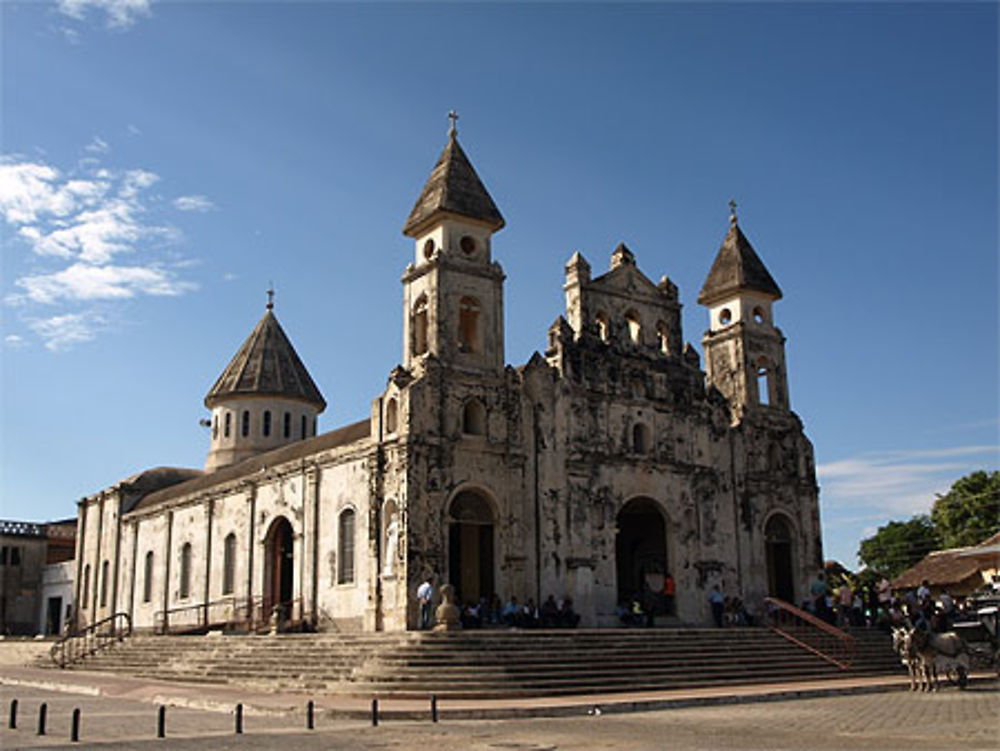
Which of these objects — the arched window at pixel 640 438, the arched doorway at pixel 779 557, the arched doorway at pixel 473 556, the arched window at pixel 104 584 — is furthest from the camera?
the arched window at pixel 104 584

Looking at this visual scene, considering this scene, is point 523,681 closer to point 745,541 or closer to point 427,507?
point 427,507

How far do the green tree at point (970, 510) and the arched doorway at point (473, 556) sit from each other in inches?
1369

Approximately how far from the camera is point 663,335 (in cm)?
3828

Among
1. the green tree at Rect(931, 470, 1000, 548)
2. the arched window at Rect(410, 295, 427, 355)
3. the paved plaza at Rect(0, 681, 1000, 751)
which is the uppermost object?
the arched window at Rect(410, 295, 427, 355)

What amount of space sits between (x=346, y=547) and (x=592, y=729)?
16.7 m

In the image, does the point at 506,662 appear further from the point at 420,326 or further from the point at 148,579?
the point at 148,579

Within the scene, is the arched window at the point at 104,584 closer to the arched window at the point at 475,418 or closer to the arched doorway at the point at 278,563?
the arched doorway at the point at 278,563

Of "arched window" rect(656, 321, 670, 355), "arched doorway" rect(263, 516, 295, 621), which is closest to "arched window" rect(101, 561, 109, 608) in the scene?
"arched doorway" rect(263, 516, 295, 621)

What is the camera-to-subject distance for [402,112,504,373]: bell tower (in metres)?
32.5

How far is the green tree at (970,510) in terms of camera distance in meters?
56.5

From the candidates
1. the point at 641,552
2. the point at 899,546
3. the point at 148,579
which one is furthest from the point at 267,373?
the point at 899,546

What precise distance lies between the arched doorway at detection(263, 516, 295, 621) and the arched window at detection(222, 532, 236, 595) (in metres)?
2.83

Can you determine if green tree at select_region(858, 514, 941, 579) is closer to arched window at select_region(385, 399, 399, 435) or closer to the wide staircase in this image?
the wide staircase

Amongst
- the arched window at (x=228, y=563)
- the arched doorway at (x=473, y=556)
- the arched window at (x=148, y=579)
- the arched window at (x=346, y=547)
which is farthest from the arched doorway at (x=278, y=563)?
the arched window at (x=148, y=579)
